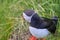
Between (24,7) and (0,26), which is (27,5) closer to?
(24,7)

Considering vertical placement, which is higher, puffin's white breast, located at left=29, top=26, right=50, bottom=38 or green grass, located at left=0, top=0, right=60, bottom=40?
puffin's white breast, located at left=29, top=26, right=50, bottom=38

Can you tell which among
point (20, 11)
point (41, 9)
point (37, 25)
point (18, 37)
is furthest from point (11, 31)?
point (37, 25)

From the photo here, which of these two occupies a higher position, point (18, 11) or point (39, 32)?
point (39, 32)

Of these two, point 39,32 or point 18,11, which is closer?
point 39,32

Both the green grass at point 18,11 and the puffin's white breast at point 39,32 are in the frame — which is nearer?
the puffin's white breast at point 39,32

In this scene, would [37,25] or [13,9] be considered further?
[13,9]

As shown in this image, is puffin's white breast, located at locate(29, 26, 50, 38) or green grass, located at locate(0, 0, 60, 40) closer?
puffin's white breast, located at locate(29, 26, 50, 38)

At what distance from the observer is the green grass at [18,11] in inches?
79.7

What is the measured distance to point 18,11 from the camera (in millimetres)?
2176

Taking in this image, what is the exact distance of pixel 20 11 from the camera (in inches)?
85.4

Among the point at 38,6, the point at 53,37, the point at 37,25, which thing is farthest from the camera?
the point at 38,6

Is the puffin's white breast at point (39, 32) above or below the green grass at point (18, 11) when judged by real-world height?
above

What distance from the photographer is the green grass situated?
2.03 meters

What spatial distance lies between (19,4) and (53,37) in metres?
0.56
